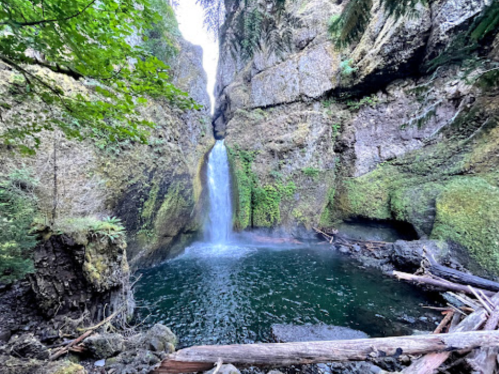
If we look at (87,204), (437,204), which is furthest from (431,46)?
(87,204)

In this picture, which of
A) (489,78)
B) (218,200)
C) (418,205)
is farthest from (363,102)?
(218,200)

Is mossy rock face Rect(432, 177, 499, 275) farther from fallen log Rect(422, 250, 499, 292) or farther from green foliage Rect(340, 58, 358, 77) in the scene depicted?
green foliage Rect(340, 58, 358, 77)

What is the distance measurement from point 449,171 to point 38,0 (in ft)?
41.4

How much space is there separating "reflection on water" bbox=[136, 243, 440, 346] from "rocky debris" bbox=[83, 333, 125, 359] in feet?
4.44

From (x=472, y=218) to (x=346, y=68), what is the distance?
994 centimetres

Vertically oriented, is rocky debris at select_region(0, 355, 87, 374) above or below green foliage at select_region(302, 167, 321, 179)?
below

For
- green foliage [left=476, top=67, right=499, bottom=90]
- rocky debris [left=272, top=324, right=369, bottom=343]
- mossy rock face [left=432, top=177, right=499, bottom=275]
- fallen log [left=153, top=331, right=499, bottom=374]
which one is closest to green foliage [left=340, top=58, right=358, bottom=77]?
mossy rock face [left=432, top=177, right=499, bottom=275]

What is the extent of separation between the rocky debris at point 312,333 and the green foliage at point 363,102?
12.5m

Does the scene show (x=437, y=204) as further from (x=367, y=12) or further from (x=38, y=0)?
(x=38, y=0)

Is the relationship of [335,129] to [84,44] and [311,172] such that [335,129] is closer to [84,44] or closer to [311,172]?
[311,172]

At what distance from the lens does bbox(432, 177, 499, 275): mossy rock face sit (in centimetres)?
653

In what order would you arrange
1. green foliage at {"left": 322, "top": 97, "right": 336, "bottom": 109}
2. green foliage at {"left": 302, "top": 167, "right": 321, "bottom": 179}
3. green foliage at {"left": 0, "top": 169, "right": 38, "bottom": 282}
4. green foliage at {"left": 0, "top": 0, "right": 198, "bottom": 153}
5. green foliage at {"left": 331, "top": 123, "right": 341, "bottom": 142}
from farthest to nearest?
green foliage at {"left": 322, "top": 97, "right": 336, "bottom": 109}
green foliage at {"left": 331, "top": 123, "right": 341, "bottom": 142}
green foliage at {"left": 302, "top": 167, "right": 321, "bottom": 179}
green foliage at {"left": 0, "top": 169, "right": 38, "bottom": 282}
green foliage at {"left": 0, "top": 0, "right": 198, "bottom": 153}

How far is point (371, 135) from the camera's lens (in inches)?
477

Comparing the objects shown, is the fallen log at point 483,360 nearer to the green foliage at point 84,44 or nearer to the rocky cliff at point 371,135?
the green foliage at point 84,44
